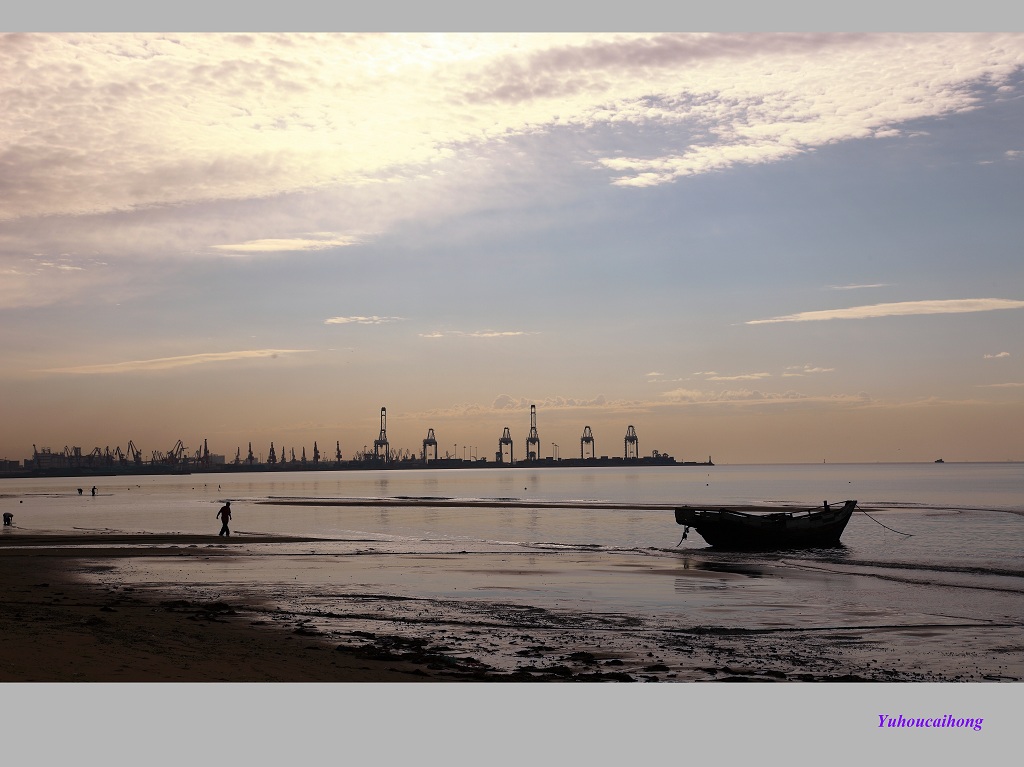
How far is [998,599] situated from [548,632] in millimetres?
14502

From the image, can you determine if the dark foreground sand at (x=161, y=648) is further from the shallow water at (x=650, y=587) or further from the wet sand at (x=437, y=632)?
the shallow water at (x=650, y=587)

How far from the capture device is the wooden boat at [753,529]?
141 feet

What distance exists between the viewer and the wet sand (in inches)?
581

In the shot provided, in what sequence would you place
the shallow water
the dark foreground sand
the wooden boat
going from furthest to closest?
the wooden boat < the shallow water < the dark foreground sand

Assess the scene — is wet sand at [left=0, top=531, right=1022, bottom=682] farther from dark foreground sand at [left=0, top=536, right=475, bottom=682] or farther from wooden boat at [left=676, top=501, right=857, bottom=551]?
wooden boat at [left=676, top=501, right=857, bottom=551]

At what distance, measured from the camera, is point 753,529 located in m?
43.1

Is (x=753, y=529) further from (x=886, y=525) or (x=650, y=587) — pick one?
(x=886, y=525)

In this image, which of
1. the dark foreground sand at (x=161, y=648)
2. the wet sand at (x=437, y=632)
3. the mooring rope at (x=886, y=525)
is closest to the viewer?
the dark foreground sand at (x=161, y=648)

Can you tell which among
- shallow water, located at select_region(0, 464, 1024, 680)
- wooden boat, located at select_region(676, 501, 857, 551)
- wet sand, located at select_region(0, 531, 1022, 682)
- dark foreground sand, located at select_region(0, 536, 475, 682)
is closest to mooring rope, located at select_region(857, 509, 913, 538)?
shallow water, located at select_region(0, 464, 1024, 680)

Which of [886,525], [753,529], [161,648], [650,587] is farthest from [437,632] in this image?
[886,525]

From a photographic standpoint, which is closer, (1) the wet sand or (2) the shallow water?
(1) the wet sand

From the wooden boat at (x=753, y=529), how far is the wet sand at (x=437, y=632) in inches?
447

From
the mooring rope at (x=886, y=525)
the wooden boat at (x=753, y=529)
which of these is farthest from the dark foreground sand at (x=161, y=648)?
the mooring rope at (x=886, y=525)

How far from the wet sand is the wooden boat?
37.2ft
